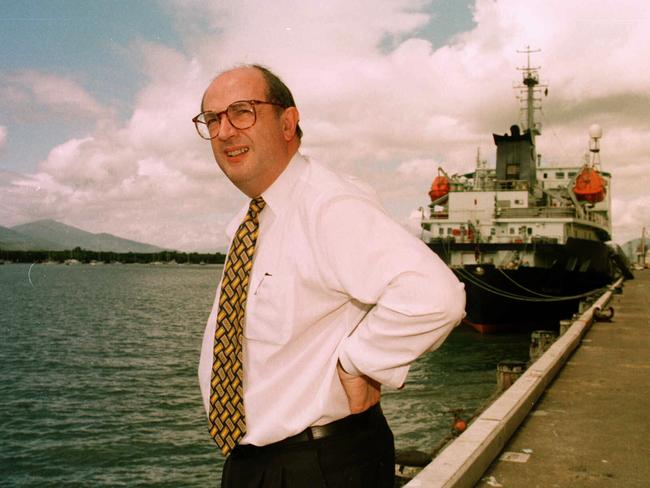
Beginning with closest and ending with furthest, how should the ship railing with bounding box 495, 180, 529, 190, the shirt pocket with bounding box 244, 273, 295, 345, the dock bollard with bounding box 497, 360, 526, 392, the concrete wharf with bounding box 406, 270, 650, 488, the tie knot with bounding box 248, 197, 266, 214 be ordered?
the shirt pocket with bounding box 244, 273, 295, 345, the tie knot with bounding box 248, 197, 266, 214, the concrete wharf with bounding box 406, 270, 650, 488, the dock bollard with bounding box 497, 360, 526, 392, the ship railing with bounding box 495, 180, 529, 190

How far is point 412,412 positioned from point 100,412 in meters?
7.08

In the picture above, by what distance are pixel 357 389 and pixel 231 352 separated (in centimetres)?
39

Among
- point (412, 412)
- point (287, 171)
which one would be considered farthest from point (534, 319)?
point (287, 171)

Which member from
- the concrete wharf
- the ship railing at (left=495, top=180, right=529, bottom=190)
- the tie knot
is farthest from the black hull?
the tie knot

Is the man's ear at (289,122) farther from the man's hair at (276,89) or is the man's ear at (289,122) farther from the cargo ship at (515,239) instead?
the cargo ship at (515,239)

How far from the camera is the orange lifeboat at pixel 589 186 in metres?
30.8

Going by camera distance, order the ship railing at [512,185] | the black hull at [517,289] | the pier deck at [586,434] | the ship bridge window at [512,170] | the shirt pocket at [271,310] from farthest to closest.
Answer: the ship bridge window at [512,170] → the ship railing at [512,185] → the black hull at [517,289] → the pier deck at [586,434] → the shirt pocket at [271,310]

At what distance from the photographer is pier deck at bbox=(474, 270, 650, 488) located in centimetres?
408

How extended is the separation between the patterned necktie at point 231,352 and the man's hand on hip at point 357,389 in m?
0.31

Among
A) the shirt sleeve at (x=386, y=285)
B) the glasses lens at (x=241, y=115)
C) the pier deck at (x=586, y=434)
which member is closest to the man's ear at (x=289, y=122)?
the glasses lens at (x=241, y=115)

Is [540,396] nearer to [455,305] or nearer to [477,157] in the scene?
[455,305]

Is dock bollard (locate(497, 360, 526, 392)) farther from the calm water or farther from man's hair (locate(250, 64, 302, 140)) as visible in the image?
man's hair (locate(250, 64, 302, 140))

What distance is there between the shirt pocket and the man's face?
1.06ft

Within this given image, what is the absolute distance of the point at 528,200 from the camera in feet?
92.2
